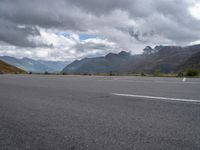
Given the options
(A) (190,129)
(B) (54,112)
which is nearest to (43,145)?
(B) (54,112)

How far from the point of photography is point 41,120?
4.49 metres

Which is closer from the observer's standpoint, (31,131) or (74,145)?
(74,145)

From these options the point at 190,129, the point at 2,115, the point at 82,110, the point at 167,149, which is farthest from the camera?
the point at 82,110

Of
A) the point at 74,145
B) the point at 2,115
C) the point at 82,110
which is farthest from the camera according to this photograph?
the point at 82,110

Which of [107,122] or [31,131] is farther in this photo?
[107,122]

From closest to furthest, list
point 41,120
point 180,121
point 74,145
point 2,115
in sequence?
point 74,145 → point 180,121 → point 41,120 → point 2,115

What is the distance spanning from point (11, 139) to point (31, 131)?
0.41 m

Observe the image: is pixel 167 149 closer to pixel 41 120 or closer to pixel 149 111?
pixel 149 111

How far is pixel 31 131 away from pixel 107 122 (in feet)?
4.57

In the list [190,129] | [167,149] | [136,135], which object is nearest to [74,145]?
[136,135]

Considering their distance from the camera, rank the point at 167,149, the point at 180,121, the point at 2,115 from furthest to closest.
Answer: the point at 2,115 → the point at 180,121 → the point at 167,149

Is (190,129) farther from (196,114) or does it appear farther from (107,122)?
(107,122)

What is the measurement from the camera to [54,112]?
5.21m

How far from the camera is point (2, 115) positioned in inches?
199
